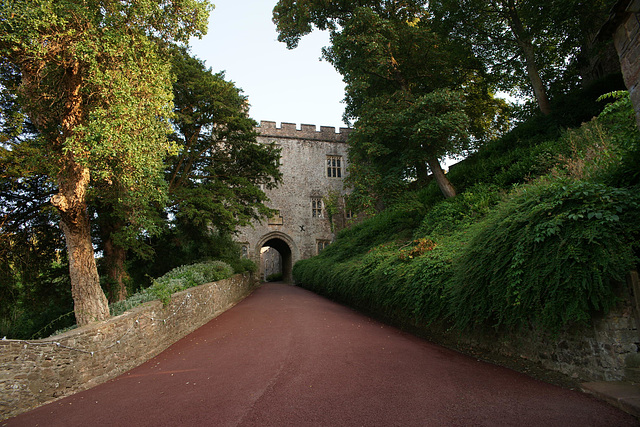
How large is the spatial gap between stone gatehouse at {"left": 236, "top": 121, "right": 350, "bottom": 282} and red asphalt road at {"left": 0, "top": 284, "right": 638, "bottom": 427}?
2000 cm

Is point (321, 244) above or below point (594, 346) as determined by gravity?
above

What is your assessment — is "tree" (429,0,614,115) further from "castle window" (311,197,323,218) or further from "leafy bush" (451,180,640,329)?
"castle window" (311,197,323,218)

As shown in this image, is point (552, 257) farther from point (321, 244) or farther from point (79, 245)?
point (321, 244)

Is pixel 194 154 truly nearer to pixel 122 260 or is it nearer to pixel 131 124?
pixel 122 260

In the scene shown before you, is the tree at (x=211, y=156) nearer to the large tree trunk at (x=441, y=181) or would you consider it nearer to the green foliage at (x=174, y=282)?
the green foliage at (x=174, y=282)

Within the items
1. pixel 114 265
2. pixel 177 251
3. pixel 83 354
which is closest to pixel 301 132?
pixel 177 251

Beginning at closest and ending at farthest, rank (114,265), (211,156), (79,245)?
(79,245) → (114,265) → (211,156)

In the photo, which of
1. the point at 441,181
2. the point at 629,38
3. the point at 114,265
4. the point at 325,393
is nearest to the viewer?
the point at 629,38

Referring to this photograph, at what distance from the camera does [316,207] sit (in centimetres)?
2717

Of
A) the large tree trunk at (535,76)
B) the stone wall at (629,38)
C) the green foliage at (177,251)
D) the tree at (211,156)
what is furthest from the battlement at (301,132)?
the stone wall at (629,38)

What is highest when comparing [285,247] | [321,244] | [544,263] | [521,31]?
[521,31]

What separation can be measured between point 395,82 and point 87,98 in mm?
9972

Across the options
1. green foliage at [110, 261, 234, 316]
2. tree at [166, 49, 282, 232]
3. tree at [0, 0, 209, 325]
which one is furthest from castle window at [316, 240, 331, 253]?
tree at [0, 0, 209, 325]

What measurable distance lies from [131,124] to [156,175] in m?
1.06
